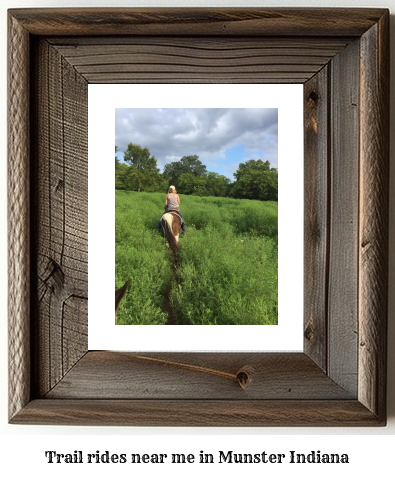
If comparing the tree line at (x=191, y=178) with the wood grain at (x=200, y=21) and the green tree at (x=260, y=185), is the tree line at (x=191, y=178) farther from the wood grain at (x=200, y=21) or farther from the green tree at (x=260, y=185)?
the wood grain at (x=200, y=21)

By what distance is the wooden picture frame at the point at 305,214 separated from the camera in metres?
0.47

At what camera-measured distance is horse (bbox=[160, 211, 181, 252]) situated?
1.61 ft

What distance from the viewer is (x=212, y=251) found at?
0.49m

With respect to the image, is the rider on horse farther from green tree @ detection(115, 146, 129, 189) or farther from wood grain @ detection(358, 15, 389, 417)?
wood grain @ detection(358, 15, 389, 417)

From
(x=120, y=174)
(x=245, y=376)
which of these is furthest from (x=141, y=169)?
(x=245, y=376)

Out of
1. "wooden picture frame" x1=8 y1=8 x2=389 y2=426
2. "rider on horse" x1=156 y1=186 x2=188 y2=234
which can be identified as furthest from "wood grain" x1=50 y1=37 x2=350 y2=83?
"rider on horse" x1=156 y1=186 x2=188 y2=234

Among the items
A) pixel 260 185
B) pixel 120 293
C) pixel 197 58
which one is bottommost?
pixel 120 293

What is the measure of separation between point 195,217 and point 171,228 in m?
Result: 0.03

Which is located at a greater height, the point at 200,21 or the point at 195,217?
the point at 200,21

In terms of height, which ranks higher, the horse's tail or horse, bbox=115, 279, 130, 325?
the horse's tail

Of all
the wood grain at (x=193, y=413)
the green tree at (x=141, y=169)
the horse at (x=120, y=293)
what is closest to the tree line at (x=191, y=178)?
the green tree at (x=141, y=169)

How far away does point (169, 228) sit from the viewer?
0.49 metres

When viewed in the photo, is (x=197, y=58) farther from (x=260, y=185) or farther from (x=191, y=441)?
(x=191, y=441)
